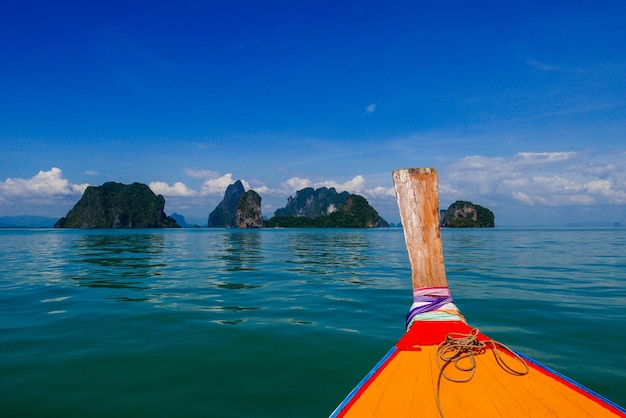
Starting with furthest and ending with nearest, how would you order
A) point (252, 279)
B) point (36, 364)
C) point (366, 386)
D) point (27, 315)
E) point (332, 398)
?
point (252, 279) < point (27, 315) < point (36, 364) < point (332, 398) < point (366, 386)

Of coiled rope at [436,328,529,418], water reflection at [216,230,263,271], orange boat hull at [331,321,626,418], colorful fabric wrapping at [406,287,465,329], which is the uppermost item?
colorful fabric wrapping at [406,287,465,329]

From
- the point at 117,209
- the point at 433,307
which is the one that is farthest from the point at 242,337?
the point at 117,209

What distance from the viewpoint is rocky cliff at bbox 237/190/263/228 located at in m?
190

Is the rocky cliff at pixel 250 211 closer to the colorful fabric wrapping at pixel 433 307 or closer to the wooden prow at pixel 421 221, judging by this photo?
the wooden prow at pixel 421 221

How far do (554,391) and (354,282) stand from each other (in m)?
9.53

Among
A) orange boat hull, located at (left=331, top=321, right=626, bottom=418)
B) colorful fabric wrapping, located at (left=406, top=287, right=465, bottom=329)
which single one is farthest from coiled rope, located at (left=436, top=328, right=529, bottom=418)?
colorful fabric wrapping, located at (left=406, top=287, right=465, bottom=329)

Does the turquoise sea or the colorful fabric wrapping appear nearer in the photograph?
the turquoise sea

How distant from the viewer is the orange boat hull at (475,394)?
8.98ft

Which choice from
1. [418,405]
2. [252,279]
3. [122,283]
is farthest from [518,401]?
[122,283]

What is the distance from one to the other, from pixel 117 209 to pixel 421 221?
627 feet

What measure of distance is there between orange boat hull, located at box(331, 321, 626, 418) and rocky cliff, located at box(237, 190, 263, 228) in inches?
7438

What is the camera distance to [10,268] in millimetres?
16375

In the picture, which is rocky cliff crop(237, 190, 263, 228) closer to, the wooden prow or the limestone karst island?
the limestone karst island

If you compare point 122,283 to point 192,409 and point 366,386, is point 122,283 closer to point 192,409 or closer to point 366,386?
point 192,409
